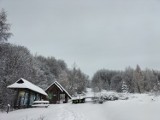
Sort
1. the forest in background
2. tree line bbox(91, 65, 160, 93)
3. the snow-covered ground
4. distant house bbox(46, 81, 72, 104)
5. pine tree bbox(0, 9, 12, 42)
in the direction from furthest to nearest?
tree line bbox(91, 65, 160, 93) < distant house bbox(46, 81, 72, 104) < the forest in background < pine tree bbox(0, 9, 12, 42) < the snow-covered ground

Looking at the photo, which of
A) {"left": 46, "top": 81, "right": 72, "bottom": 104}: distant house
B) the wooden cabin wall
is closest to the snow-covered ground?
{"left": 46, "top": 81, "right": 72, "bottom": 104}: distant house

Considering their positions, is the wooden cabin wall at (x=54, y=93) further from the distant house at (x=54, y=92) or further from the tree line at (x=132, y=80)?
the tree line at (x=132, y=80)

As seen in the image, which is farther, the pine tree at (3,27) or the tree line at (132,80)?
the tree line at (132,80)

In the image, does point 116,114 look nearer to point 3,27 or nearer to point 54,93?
point 3,27

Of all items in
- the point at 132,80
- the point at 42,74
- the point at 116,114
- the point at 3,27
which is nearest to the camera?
the point at 116,114

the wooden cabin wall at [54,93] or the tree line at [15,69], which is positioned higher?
Result: the tree line at [15,69]

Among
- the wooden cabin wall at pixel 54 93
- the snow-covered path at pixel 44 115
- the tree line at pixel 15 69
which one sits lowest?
the snow-covered path at pixel 44 115

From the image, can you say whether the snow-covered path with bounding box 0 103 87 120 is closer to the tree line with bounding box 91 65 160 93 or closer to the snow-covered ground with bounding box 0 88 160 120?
the snow-covered ground with bounding box 0 88 160 120

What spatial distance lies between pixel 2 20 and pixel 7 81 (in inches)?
594

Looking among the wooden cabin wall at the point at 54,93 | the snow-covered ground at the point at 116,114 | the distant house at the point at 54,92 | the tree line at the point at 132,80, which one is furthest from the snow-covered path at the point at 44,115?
the wooden cabin wall at the point at 54,93

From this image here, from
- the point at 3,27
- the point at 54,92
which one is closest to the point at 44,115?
the point at 3,27

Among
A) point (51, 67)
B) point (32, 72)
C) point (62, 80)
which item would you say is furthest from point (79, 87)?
point (32, 72)

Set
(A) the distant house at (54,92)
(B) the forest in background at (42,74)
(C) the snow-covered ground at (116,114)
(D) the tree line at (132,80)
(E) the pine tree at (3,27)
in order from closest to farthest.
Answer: (C) the snow-covered ground at (116,114)
(E) the pine tree at (3,27)
(B) the forest in background at (42,74)
(A) the distant house at (54,92)
(D) the tree line at (132,80)

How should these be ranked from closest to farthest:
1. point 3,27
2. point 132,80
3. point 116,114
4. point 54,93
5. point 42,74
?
point 116,114, point 3,27, point 54,93, point 42,74, point 132,80
